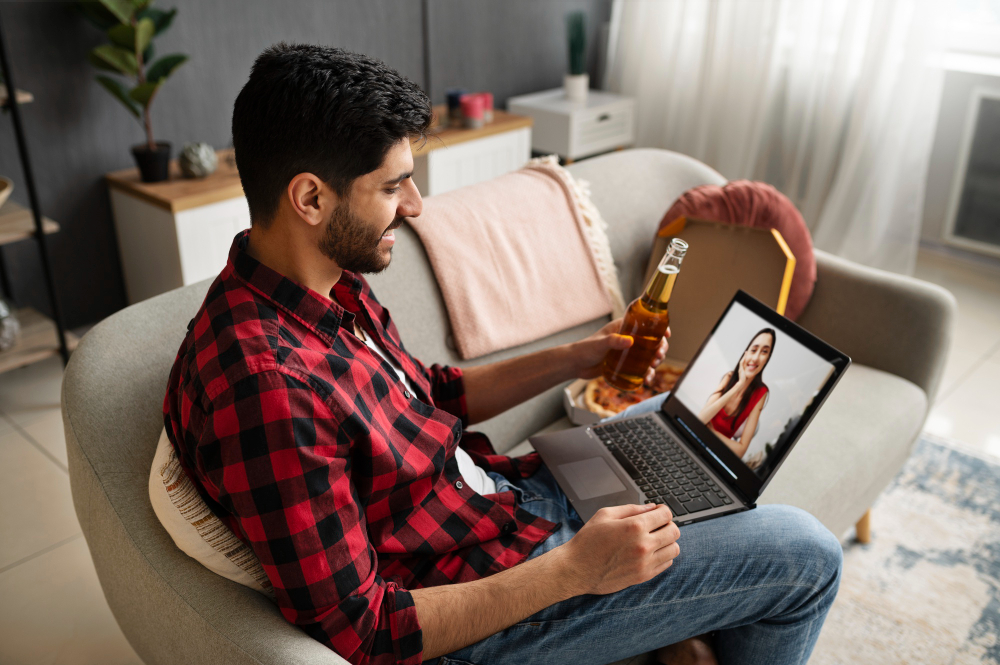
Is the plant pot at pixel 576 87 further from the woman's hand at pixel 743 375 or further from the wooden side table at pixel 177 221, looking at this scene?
the woman's hand at pixel 743 375

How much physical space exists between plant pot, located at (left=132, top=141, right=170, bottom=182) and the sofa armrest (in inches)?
77.3

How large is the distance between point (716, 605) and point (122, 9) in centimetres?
219

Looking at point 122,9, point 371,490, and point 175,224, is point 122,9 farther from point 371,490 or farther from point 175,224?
point 371,490

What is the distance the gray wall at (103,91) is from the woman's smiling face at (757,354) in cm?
222

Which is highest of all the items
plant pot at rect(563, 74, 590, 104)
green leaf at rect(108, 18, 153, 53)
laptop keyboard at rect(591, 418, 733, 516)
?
green leaf at rect(108, 18, 153, 53)

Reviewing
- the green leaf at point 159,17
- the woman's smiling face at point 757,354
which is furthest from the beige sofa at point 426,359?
the green leaf at point 159,17

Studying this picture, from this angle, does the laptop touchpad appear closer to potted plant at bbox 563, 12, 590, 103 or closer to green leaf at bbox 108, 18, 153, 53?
green leaf at bbox 108, 18, 153, 53

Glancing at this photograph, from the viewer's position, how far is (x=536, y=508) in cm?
120

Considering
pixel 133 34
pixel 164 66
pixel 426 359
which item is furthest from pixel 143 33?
pixel 426 359

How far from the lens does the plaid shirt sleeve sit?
0.79 m

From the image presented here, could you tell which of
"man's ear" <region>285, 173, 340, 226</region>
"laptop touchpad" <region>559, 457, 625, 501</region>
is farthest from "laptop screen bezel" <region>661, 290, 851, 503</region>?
"man's ear" <region>285, 173, 340, 226</region>

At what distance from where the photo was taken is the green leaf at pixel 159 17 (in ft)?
7.50

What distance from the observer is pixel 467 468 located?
3.84 feet

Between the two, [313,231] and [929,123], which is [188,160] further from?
[929,123]
